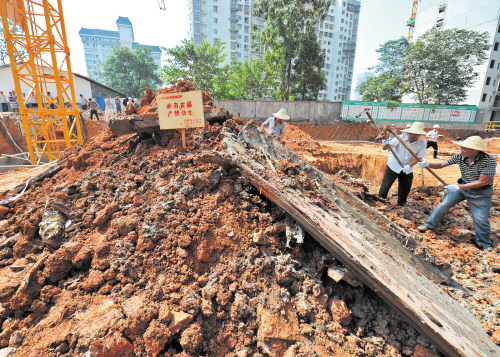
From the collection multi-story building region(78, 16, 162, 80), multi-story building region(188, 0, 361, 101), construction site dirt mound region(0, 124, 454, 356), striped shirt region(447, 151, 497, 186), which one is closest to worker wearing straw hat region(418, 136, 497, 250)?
striped shirt region(447, 151, 497, 186)

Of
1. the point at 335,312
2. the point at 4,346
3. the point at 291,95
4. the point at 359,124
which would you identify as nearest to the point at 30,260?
the point at 4,346

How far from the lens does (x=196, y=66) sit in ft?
70.6

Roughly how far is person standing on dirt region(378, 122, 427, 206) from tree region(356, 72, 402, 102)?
1873cm

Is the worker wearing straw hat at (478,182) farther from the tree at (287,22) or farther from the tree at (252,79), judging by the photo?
the tree at (252,79)

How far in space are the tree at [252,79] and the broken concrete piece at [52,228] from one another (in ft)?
72.5

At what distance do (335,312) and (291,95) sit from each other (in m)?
23.8

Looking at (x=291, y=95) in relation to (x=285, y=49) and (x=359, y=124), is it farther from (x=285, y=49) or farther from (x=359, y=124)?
(x=359, y=124)

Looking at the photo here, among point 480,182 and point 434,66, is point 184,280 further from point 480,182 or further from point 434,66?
point 434,66

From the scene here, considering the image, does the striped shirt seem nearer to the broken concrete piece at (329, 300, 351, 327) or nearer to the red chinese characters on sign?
the broken concrete piece at (329, 300, 351, 327)

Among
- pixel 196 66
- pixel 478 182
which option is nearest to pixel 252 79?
pixel 196 66

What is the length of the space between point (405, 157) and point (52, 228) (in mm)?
5245

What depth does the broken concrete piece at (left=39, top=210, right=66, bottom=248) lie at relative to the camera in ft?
8.00

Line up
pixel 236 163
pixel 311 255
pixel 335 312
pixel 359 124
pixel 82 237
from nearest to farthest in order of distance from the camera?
pixel 335 312, pixel 311 255, pixel 82 237, pixel 236 163, pixel 359 124

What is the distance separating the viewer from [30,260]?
2.43 meters
